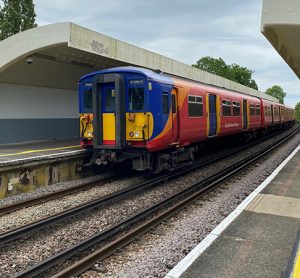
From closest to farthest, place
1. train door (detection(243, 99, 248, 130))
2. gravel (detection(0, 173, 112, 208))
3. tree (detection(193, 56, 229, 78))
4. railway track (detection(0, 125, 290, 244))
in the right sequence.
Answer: railway track (detection(0, 125, 290, 244))
gravel (detection(0, 173, 112, 208))
train door (detection(243, 99, 248, 130))
tree (detection(193, 56, 229, 78))

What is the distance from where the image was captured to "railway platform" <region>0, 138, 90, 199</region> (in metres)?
11.0

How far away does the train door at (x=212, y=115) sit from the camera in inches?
618

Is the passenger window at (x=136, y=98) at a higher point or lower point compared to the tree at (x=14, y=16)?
lower

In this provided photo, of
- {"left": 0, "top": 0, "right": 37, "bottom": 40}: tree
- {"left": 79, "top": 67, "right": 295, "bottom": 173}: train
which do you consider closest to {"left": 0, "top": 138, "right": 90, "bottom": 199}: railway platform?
{"left": 79, "top": 67, "right": 295, "bottom": 173}: train

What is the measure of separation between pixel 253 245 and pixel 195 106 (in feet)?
27.0

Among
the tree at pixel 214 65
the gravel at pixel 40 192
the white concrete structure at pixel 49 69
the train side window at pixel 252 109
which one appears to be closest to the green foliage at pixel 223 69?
the tree at pixel 214 65

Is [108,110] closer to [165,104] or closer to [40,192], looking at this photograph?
[165,104]

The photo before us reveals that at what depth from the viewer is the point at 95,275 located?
218 inches

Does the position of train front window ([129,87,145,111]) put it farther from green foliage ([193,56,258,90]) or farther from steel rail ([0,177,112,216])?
green foliage ([193,56,258,90])

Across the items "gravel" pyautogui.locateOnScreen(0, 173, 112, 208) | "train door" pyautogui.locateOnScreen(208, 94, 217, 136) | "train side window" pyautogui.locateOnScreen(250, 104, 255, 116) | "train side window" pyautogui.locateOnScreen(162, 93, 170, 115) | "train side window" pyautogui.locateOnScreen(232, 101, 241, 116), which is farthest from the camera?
"train side window" pyautogui.locateOnScreen(250, 104, 255, 116)

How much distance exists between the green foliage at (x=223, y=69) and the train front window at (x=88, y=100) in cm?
8224

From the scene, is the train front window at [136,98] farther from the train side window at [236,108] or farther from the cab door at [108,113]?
the train side window at [236,108]

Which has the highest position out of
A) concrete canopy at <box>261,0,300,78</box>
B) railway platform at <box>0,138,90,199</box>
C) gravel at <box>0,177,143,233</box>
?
concrete canopy at <box>261,0,300,78</box>

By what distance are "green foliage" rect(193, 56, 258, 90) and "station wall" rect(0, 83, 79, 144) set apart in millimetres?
74892
